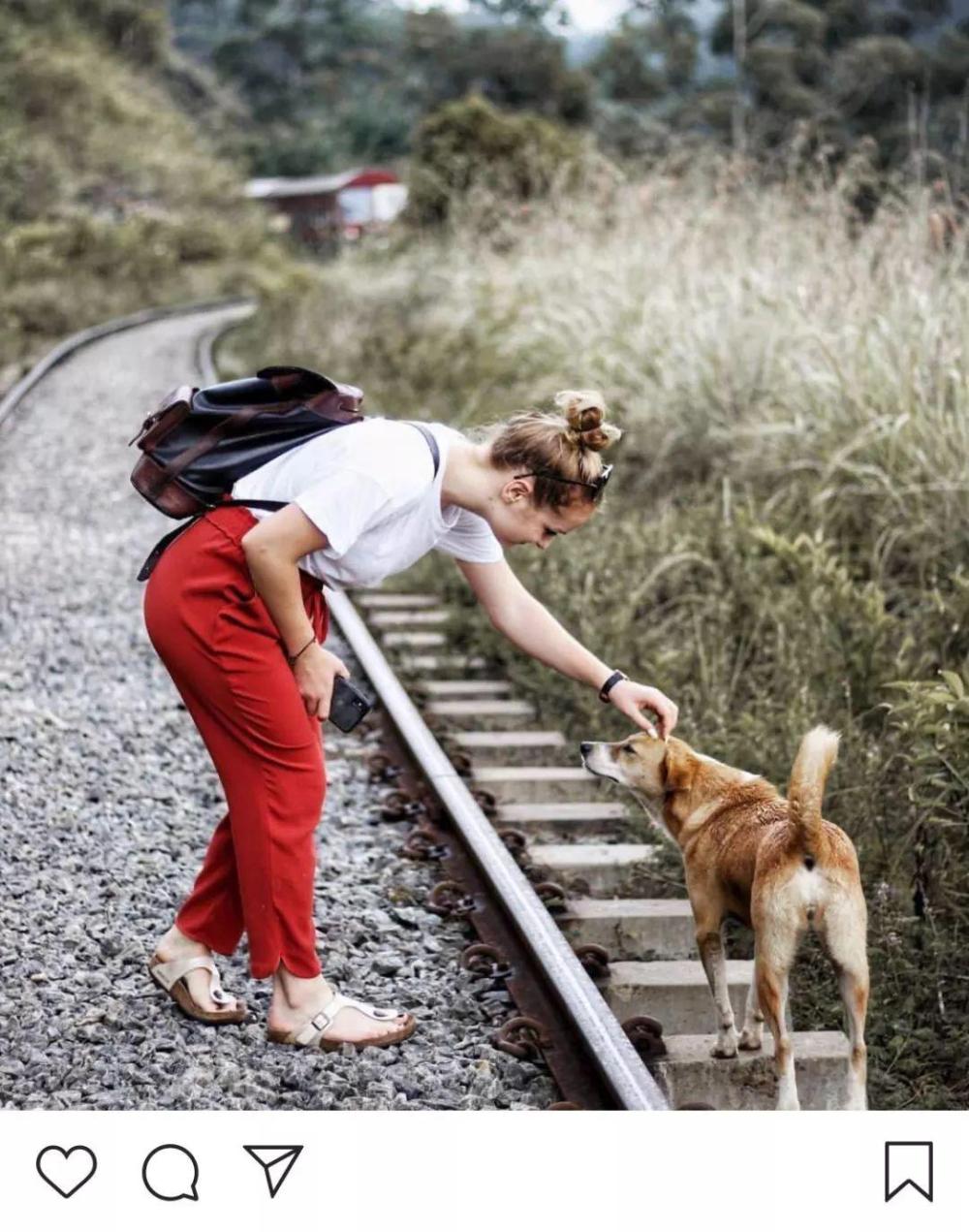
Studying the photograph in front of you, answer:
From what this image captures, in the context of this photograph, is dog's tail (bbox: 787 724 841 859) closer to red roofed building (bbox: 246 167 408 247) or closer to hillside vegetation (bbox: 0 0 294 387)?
hillside vegetation (bbox: 0 0 294 387)

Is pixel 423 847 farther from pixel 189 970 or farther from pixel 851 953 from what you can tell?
pixel 851 953

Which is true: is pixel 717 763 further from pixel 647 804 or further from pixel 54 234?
pixel 54 234

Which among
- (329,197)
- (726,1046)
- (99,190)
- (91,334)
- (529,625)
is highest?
(529,625)

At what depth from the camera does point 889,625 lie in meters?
5.84

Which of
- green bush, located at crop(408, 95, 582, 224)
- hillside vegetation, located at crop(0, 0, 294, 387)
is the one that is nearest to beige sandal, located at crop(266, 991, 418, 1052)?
hillside vegetation, located at crop(0, 0, 294, 387)

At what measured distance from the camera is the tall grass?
4215mm

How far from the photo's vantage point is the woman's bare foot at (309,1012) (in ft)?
11.2

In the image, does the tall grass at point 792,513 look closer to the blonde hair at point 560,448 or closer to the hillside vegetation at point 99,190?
the blonde hair at point 560,448

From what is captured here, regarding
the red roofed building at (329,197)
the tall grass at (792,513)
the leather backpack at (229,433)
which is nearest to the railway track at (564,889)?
the tall grass at (792,513)

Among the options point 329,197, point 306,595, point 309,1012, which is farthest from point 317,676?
point 329,197
